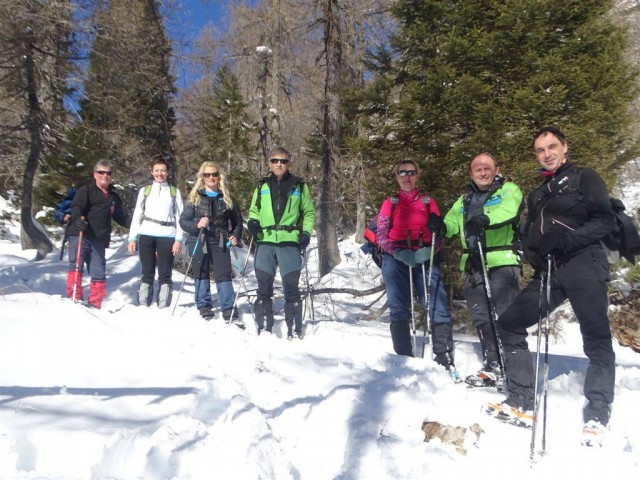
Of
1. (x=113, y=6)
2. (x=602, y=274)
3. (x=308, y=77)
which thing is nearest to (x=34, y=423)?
(x=602, y=274)

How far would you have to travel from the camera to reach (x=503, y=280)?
4.23 meters

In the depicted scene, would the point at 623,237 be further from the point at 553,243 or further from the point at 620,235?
the point at 553,243

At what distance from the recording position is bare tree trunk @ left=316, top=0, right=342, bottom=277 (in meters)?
12.9

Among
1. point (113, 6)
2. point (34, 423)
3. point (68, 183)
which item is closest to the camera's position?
point (34, 423)

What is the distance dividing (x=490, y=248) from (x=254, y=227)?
8.30 feet

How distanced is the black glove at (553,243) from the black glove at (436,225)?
3.98 feet

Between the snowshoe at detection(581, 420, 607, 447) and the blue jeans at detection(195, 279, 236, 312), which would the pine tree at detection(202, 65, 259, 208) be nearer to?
the blue jeans at detection(195, 279, 236, 312)

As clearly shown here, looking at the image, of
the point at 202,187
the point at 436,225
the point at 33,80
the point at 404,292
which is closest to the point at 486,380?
the point at 404,292

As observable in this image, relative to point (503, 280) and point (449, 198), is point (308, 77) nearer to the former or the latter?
point (449, 198)

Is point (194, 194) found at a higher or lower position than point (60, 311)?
higher

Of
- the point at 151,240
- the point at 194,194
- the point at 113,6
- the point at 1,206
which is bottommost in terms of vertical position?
the point at 151,240

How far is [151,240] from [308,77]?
976 centimetres

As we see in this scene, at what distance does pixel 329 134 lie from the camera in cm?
1337

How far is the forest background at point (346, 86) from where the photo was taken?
642cm
